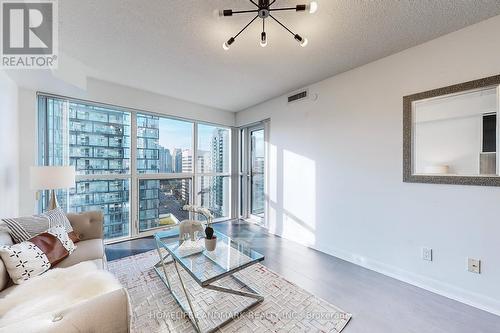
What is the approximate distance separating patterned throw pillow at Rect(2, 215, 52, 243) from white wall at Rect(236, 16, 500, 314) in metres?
3.00

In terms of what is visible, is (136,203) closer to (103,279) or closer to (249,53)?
(103,279)

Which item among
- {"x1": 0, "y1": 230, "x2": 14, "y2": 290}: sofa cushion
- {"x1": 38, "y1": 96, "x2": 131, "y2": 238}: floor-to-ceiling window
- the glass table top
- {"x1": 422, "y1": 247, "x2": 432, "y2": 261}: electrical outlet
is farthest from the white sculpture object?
{"x1": 422, "y1": 247, "x2": 432, "y2": 261}: electrical outlet

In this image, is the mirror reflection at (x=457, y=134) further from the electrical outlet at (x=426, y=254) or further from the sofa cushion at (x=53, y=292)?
the sofa cushion at (x=53, y=292)

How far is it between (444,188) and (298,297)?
5.64 ft

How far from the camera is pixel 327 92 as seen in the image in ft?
9.57

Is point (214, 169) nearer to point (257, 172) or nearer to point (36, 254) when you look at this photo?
point (257, 172)

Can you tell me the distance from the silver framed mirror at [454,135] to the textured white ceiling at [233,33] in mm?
590

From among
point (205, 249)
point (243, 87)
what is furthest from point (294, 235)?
point (243, 87)

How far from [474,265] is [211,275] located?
226 cm

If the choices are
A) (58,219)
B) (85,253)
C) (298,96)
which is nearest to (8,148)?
(58,219)

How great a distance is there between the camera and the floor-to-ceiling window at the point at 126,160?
2893 mm

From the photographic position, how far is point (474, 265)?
181cm

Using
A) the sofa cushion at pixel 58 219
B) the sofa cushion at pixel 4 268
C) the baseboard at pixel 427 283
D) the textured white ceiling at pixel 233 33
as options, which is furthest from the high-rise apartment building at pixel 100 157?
the baseboard at pixel 427 283

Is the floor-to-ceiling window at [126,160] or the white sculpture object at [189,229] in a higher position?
the floor-to-ceiling window at [126,160]
